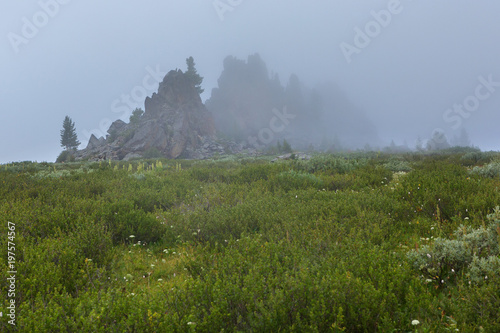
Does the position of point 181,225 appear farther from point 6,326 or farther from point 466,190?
point 466,190

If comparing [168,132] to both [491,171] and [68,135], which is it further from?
[491,171]

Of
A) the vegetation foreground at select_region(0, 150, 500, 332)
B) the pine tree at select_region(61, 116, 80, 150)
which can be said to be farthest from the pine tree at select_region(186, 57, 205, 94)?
the vegetation foreground at select_region(0, 150, 500, 332)

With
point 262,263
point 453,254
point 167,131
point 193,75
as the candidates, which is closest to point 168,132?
point 167,131

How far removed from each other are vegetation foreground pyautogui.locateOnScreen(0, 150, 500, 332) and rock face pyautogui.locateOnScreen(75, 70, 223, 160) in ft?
158

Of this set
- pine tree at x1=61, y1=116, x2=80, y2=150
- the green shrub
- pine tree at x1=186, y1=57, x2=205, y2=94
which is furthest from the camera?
pine tree at x1=186, y1=57, x2=205, y2=94

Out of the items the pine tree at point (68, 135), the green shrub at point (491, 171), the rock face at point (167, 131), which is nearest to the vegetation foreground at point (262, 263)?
the green shrub at point (491, 171)

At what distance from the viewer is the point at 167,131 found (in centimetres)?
7056

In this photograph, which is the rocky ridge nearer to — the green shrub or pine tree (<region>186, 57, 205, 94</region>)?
pine tree (<region>186, 57, 205, 94</region>)

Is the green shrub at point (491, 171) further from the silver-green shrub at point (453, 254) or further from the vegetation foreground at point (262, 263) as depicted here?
the silver-green shrub at point (453, 254)

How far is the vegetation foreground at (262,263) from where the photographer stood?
2.22 meters

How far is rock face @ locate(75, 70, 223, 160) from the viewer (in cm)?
5800

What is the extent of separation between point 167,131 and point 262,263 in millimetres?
71717

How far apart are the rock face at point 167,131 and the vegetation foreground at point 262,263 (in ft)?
158

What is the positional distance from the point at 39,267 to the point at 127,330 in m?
1.66
